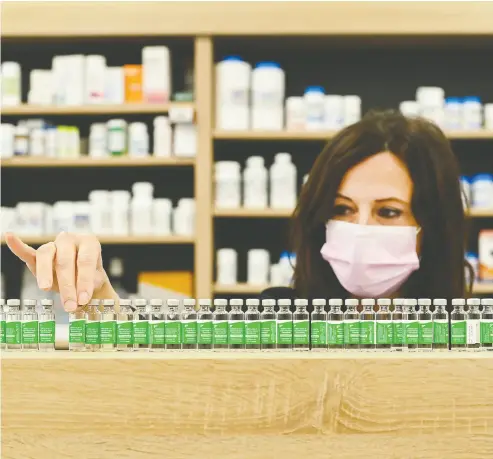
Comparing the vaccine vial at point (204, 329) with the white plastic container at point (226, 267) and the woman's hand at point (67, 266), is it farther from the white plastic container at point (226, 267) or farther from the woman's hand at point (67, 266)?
the white plastic container at point (226, 267)

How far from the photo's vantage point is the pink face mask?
2225 mm

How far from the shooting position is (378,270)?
7.34ft

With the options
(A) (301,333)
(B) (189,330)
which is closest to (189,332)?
(B) (189,330)

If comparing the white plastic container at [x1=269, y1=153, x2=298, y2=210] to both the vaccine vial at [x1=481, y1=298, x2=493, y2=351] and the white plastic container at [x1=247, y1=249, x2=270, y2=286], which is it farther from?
the vaccine vial at [x1=481, y1=298, x2=493, y2=351]

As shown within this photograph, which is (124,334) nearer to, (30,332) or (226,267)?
(30,332)

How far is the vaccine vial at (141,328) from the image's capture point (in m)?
1.45

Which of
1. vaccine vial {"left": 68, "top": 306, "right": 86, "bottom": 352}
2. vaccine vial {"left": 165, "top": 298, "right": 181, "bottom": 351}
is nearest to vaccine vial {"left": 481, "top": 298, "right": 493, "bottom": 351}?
vaccine vial {"left": 165, "top": 298, "right": 181, "bottom": 351}

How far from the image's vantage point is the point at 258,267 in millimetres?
3625

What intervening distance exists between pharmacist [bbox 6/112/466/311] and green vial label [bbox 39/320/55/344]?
1.03 meters

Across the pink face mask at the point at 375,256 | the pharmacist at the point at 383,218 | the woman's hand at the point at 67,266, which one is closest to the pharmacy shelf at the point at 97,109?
the pharmacist at the point at 383,218
